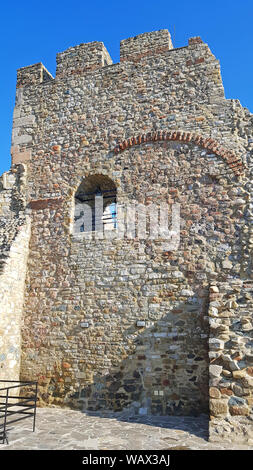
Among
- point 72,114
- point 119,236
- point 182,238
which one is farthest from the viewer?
point 72,114

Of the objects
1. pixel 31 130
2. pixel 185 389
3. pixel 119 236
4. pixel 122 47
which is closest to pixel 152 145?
pixel 119 236

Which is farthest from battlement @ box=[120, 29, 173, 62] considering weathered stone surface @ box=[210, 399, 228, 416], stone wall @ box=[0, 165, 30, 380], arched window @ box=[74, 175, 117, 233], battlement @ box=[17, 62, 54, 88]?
weathered stone surface @ box=[210, 399, 228, 416]

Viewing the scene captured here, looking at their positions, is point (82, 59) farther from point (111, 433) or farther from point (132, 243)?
point (111, 433)

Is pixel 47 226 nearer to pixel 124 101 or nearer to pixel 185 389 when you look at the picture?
pixel 124 101

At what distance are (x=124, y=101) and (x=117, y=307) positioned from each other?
14.1 feet

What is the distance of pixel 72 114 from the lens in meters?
7.94

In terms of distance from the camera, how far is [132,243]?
666 cm

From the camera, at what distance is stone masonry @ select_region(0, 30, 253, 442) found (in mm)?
5781

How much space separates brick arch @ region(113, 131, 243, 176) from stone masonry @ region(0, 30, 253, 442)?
3 centimetres

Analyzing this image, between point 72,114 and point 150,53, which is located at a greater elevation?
point 150,53

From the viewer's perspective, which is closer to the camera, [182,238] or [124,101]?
[182,238]

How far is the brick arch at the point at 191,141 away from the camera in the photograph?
20.7ft

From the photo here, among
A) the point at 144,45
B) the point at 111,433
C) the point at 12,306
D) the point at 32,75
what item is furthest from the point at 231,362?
the point at 32,75

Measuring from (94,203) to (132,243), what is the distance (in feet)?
5.35
